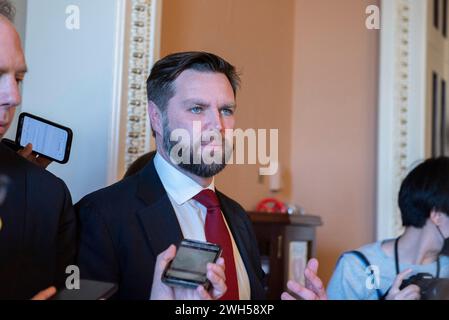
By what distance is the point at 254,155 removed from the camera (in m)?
1.71

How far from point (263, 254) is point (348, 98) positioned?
58 centimetres

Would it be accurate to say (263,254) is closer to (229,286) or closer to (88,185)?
(88,185)

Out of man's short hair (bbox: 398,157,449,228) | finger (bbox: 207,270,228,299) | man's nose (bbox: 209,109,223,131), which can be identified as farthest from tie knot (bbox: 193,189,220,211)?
man's short hair (bbox: 398,157,449,228)

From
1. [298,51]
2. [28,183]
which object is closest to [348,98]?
[298,51]

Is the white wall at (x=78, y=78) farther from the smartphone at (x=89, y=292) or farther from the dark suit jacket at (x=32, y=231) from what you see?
the smartphone at (x=89, y=292)

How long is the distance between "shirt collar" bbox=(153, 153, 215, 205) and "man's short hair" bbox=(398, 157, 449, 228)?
537 millimetres

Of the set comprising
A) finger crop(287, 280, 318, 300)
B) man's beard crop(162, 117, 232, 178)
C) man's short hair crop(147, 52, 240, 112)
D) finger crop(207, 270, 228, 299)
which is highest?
man's short hair crop(147, 52, 240, 112)

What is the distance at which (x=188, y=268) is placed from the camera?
755 mm

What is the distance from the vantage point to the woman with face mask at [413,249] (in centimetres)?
129

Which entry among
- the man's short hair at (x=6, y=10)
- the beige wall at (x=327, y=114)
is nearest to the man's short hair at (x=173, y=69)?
the man's short hair at (x=6, y=10)

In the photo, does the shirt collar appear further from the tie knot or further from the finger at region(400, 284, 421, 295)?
the finger at region(400, 284, 421, 295)

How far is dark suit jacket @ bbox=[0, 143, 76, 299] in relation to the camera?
2.64 ft

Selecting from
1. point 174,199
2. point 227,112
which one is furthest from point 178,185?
point 227,112

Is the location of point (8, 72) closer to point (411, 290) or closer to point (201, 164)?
point (201, 164)
